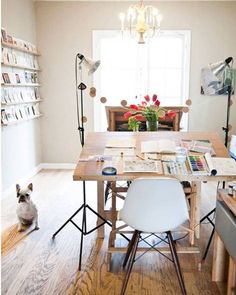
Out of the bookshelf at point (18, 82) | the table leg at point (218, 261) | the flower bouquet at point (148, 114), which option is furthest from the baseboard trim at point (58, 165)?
the table leg at point (218, 261)

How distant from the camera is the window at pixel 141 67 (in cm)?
546

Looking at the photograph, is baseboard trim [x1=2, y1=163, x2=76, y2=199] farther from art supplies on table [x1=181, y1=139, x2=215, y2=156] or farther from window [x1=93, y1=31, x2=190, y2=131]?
art supplies on table [x1=181, y1=139, x2=215, y2=156]

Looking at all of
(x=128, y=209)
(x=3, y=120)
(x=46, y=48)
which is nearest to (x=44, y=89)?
(x=46, y=48)

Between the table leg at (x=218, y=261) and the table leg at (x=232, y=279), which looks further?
the table leg at (x=218, y=261)

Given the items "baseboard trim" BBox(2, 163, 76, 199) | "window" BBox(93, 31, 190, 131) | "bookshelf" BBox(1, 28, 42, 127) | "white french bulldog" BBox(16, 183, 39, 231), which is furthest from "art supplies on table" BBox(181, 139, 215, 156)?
"window" BBox(93, 31, 190, 131)

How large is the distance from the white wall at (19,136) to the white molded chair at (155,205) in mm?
2641

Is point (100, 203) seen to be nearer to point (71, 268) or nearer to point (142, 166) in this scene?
point (71, 268)

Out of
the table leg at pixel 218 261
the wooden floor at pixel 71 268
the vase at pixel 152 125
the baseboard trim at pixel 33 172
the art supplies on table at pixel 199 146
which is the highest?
the vase at pixel 152 125

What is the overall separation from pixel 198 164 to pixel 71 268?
50.3 inches

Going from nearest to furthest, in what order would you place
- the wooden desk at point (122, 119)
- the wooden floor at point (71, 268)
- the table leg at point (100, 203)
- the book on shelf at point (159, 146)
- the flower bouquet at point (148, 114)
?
the wooden floor at point (71, 268) < the book on shelf at point (159, 146) < the table leg at point (100, 203) < the flower bouquet at point (148, 114) < the wooden desk at point (122, 119)

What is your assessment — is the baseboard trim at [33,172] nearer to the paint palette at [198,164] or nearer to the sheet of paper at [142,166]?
the sheet of paper at [142,166]

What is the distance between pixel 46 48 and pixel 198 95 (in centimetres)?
263

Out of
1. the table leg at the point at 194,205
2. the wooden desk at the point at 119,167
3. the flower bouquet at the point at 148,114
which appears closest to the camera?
the wooden desk at the point at 119,167

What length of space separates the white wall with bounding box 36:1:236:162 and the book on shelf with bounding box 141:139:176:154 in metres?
2.92
